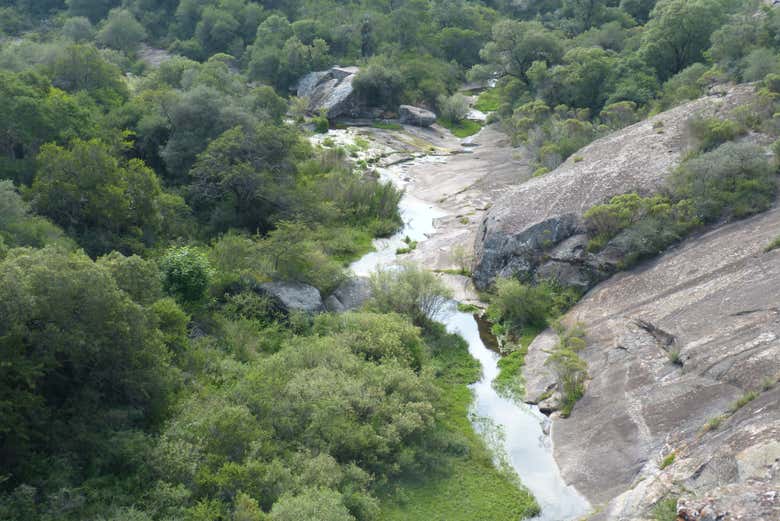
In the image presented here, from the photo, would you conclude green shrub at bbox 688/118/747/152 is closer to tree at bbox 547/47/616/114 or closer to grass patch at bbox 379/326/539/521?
grass patch at bbox 379/326/539/521

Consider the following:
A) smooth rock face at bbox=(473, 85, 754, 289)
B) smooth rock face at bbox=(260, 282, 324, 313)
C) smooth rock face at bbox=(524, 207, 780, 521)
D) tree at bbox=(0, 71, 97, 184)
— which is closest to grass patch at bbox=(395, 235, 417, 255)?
smooth rock face at bbox=(473, 85, 754, 289)

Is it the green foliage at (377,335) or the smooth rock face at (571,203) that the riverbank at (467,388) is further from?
the smooth rock face at (571,203)

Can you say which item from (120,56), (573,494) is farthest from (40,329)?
(120,56)

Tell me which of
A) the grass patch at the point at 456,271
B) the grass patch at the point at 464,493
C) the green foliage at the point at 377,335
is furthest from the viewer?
the grass patch at the point at 456,271

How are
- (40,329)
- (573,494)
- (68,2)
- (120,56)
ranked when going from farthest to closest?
(68,2)
(120,56)
(573,494)
(40,329)

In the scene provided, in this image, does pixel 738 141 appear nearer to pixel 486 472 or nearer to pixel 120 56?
pixel 486 472

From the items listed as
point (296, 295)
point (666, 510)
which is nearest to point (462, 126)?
point (296, 295)

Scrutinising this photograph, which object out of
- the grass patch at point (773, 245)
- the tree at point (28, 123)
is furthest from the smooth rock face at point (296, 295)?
the grass patch at point (773, 245)
